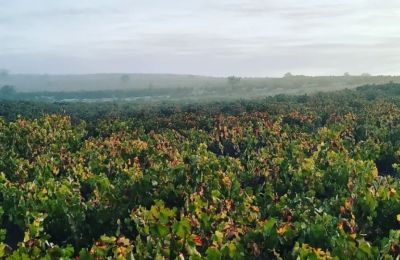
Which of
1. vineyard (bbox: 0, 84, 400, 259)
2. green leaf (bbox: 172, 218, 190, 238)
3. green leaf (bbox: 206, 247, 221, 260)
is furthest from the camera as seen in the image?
vineyard (bbox: 0, 84, 400, 259)

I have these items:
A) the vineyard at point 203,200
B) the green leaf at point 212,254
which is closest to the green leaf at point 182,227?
the vineyard at point 203,200

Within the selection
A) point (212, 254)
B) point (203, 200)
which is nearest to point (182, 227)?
point (212, 254)

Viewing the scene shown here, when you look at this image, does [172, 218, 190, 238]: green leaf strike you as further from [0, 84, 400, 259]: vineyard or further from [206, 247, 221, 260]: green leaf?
[206, 247, 221, 260]: green leaf

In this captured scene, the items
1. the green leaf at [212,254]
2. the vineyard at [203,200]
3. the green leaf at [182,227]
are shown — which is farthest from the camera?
the vineyard at [203,200]

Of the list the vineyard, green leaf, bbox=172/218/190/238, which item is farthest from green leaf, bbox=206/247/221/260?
green leaf, bbox=172/218/190/238

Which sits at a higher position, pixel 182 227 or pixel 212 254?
pixel 182 227

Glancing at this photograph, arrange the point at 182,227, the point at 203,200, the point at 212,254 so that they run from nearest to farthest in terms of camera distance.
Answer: the point at 212,254, the point at 182,227, the point at 203,200

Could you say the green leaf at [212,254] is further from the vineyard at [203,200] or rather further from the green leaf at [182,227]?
the green leaf at [182,227]

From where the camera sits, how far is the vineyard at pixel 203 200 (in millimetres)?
9523

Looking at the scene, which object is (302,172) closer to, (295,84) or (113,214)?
(113,214)

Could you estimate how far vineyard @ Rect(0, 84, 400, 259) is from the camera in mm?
9523

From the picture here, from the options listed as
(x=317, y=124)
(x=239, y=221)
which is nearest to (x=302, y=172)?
(x=239, y=221)

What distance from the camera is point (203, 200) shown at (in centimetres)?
1358

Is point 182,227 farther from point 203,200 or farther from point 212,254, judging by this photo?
point 203,200
